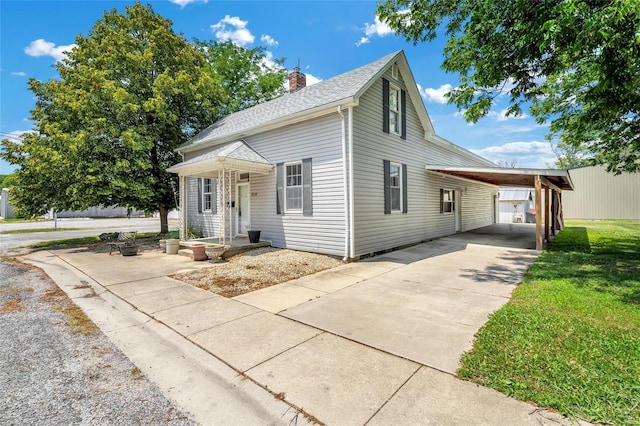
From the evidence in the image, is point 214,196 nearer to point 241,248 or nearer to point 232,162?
point 232,162

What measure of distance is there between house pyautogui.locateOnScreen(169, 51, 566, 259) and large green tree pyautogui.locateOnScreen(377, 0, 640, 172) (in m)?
2.20

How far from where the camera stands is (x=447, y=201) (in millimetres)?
15508

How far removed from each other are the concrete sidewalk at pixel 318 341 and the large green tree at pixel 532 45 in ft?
15.0

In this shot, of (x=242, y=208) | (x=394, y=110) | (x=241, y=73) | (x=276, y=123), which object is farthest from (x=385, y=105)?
(x=241, y=73)

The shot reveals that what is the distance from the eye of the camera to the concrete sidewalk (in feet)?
8.17

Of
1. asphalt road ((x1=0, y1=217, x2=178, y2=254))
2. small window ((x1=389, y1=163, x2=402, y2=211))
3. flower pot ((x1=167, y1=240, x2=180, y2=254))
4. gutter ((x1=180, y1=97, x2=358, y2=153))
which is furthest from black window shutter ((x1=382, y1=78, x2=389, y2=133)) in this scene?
asphalt road ((x1=0, y1=217, x2=178, y2=254))

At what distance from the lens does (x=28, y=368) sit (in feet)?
10.6

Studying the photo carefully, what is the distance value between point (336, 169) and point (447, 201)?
9.27 m

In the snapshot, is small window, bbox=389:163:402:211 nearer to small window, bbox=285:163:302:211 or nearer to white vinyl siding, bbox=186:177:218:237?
small window, bbox=285:163:302:211

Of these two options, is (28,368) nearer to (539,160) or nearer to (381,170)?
(381,170)

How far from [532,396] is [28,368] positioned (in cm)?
516

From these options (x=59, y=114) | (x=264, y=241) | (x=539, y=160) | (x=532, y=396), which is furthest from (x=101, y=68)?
(x=539, y=160)

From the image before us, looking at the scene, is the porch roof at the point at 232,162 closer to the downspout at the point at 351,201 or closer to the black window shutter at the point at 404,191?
the downspout at the point at 351,201

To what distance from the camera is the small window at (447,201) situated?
48.6ft
